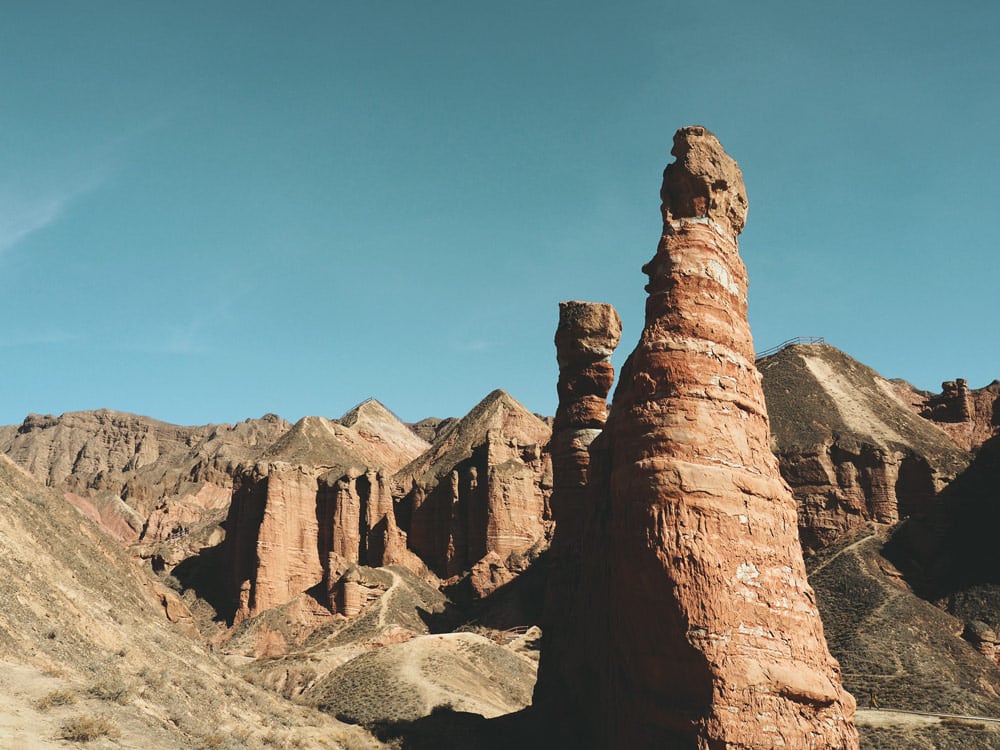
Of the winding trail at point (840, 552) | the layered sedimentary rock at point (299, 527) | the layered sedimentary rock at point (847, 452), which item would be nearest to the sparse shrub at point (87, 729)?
the winding trail at point (840, 552)

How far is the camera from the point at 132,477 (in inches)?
5187

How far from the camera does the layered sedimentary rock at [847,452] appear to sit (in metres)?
59.7

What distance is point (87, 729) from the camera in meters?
17.4

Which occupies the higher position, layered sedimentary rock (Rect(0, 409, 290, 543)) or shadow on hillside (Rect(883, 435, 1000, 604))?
layered sedimentary rock (Rect(0, 409, 290, 543))

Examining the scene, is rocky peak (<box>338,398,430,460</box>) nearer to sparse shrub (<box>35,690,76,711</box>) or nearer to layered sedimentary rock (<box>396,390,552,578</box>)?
layered sedimentary rock (<box>396,390,552,578</box>)

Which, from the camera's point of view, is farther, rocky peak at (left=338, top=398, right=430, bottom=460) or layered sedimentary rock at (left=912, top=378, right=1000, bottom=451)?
rocky peak at (left=338, top=398, right=430, bottom=460)

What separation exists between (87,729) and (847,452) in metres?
52.8

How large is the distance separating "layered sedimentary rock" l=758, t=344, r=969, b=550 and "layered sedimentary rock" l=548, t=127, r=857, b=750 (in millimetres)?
37048

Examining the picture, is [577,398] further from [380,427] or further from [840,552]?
[380,427]

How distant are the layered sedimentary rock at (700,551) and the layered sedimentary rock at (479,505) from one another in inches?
1860

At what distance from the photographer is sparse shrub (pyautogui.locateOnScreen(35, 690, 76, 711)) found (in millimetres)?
17719

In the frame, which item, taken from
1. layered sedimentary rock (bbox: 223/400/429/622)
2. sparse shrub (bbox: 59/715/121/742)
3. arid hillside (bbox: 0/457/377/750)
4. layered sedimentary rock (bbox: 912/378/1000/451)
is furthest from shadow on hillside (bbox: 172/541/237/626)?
layered sedimentary rock (bbox: 912/378/1000/451)

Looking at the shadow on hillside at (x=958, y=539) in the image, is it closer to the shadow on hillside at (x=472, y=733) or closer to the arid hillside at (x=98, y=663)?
the shadow on hillside at (x=472, y=733)

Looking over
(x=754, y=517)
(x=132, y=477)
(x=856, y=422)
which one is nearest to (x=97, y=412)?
(x=132, y=477)
